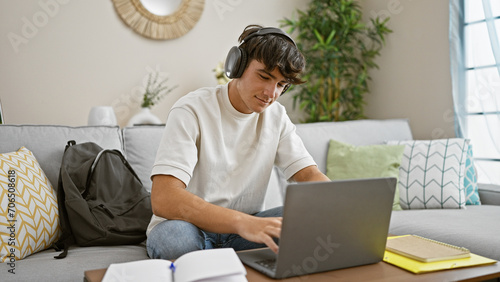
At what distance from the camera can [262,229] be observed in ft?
3.36

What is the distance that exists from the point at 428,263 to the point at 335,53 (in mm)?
2418

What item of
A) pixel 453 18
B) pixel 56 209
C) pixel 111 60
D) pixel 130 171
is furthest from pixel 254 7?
pixel 56 209

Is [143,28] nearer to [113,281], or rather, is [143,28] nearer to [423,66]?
[423,66]

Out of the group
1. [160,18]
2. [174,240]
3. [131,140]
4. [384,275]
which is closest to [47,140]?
[131,140]

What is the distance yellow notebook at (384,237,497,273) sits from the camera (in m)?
1.04

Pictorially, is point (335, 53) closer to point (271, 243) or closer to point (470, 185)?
Answer: point (470, 185)

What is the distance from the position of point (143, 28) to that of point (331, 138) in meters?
1.46

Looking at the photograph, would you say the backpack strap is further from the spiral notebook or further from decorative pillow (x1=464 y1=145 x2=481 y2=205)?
decorative pillow (x1=464 y1=145 x2=481 y2=205)

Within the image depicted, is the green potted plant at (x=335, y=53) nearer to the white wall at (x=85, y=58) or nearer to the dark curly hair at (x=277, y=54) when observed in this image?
the white wall at (x=85, y=58)

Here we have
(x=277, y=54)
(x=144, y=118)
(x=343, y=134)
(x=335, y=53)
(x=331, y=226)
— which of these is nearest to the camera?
(x=331, y=226)

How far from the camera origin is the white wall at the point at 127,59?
2756 millimetres

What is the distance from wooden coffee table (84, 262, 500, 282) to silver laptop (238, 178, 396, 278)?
0.05 feet

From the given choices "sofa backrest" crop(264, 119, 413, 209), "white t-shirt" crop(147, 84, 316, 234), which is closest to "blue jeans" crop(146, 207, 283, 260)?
"white t-shirt" crop(147, 84, 316, 234)

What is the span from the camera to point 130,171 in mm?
1828
